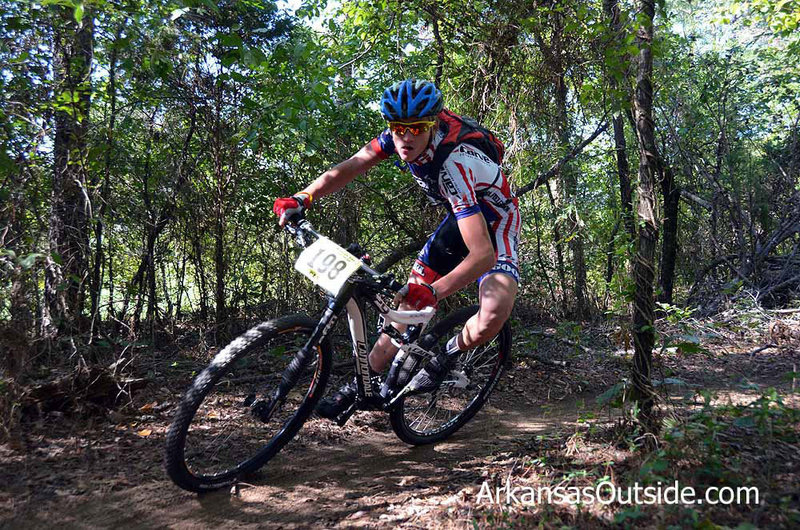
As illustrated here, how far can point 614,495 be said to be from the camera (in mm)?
2020

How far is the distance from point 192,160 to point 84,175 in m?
1.29

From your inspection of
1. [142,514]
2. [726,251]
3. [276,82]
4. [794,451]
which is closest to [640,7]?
[794,451]

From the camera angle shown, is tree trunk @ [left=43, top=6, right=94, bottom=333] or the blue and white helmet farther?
tree trunk @ [left=43, top=6, right=94, bottom=333]

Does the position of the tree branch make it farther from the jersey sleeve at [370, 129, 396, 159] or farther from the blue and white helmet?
the blue and white helmet

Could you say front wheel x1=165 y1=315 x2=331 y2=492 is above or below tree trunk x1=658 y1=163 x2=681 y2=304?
below

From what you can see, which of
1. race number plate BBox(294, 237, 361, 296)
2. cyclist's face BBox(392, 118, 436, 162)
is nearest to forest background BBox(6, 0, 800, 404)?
cyclist's face BBox(392, 118, 436, 162)

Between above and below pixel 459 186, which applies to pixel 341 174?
above

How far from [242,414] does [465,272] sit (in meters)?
1.82

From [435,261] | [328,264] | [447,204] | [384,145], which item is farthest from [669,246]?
[328,264]

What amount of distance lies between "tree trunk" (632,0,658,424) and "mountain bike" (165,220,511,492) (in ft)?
3.59

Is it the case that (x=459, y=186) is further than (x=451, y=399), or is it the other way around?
(x=451, y=399)

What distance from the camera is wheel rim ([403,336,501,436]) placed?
137 inches

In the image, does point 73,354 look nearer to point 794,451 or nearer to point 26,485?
point 26,485

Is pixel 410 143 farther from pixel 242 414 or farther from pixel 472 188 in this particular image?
pixel 242 414
